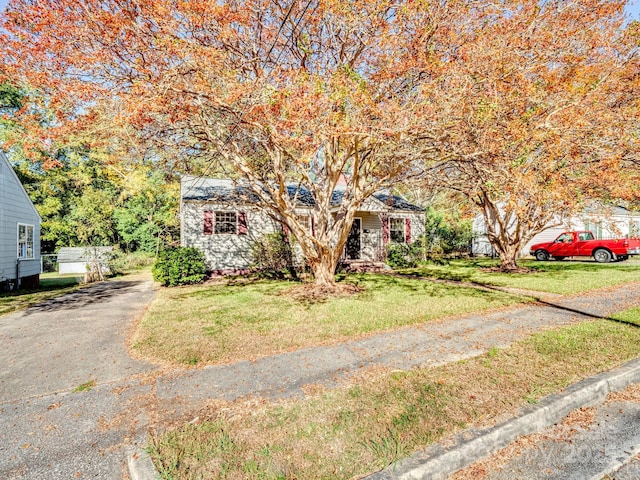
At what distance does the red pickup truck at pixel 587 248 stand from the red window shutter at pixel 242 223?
57.5 ft

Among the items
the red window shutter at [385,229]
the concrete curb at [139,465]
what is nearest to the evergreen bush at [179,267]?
the red window shutter at [385,229]

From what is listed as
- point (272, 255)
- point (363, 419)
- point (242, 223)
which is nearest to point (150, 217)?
point (242, 223)

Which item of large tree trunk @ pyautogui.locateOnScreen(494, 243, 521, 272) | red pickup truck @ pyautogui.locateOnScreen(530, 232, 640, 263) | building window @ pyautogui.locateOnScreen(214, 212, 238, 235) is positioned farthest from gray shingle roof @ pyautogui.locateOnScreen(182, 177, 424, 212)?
red pickup truck @ pyautogui.locateOnScreen(530, 232, 640, 263)

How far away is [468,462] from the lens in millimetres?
2561

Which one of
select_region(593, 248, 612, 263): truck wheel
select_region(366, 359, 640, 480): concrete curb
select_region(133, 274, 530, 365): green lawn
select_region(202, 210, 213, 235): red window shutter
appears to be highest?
select_region(202, 210, 213, 235): red window shutter

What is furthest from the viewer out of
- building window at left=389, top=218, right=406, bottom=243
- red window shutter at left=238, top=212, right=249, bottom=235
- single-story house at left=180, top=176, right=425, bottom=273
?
building window at left=389, top=218, right=406, bottom=243

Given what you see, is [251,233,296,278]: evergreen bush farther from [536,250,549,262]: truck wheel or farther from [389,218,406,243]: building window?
[536,250,549,262]: truck wheel

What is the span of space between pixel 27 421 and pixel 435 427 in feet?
13.1

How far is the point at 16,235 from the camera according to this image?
Result: 1316cm

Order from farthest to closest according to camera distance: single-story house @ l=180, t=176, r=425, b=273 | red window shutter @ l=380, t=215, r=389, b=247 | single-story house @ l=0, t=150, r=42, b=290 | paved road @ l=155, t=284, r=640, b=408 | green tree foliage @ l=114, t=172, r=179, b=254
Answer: green tree foliage @ l=114, t=172, r=179, b=254
red window shutter @ l=380, t=215, r=389, b=247
single-story house @ l=180, t=176, r=425, b=273
single-story house @ l=0, t=150, r=42, b=290
paved road @ l=155, t=284, r=640, b=408

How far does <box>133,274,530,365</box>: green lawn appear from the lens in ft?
16.8

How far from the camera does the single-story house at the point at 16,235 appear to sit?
1220 centimetres

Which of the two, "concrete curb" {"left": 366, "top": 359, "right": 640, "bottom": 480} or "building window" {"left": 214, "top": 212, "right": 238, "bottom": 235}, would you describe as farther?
"building window" {"left": 214, "top": 212, "right": 238, "bottom": 235}

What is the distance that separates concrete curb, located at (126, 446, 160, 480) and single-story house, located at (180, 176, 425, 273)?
34.5 ft
